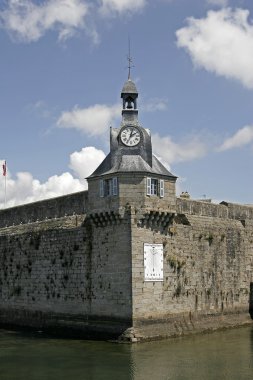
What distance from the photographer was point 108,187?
26688mm

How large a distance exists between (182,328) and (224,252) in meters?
6.05

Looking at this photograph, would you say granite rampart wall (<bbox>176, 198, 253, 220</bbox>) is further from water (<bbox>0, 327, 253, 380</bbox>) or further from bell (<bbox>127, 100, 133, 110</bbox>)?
water (<bbox>0, 327, 253, 380</bbox>)

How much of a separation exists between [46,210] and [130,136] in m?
7.61

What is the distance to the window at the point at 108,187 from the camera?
26312 mm

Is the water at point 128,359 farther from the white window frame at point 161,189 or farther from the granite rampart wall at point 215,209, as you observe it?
the granite rampart wall at point 215,209

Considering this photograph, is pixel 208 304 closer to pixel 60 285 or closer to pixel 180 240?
pixel 180 240

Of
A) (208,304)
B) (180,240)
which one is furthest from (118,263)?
(208,304)

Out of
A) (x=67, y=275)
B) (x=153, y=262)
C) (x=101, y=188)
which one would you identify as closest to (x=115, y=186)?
(x=101, y=188)

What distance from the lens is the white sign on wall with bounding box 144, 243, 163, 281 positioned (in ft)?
85.6

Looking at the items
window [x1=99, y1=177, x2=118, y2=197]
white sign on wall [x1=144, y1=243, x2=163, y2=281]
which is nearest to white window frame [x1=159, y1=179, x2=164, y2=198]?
Result: window [x1=99, y1=177, x2=118, y2=197]

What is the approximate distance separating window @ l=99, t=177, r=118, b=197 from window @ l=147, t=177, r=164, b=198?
5.00 feet

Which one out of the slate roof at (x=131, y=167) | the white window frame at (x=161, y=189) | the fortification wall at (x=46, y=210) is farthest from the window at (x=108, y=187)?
the fortification wall at (x=46, y=210)

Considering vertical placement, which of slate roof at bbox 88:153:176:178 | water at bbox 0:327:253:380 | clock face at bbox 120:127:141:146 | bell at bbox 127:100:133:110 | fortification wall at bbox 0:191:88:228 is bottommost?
water at bbox 0:327:253:380

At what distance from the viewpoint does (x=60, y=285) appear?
29.3 metres
